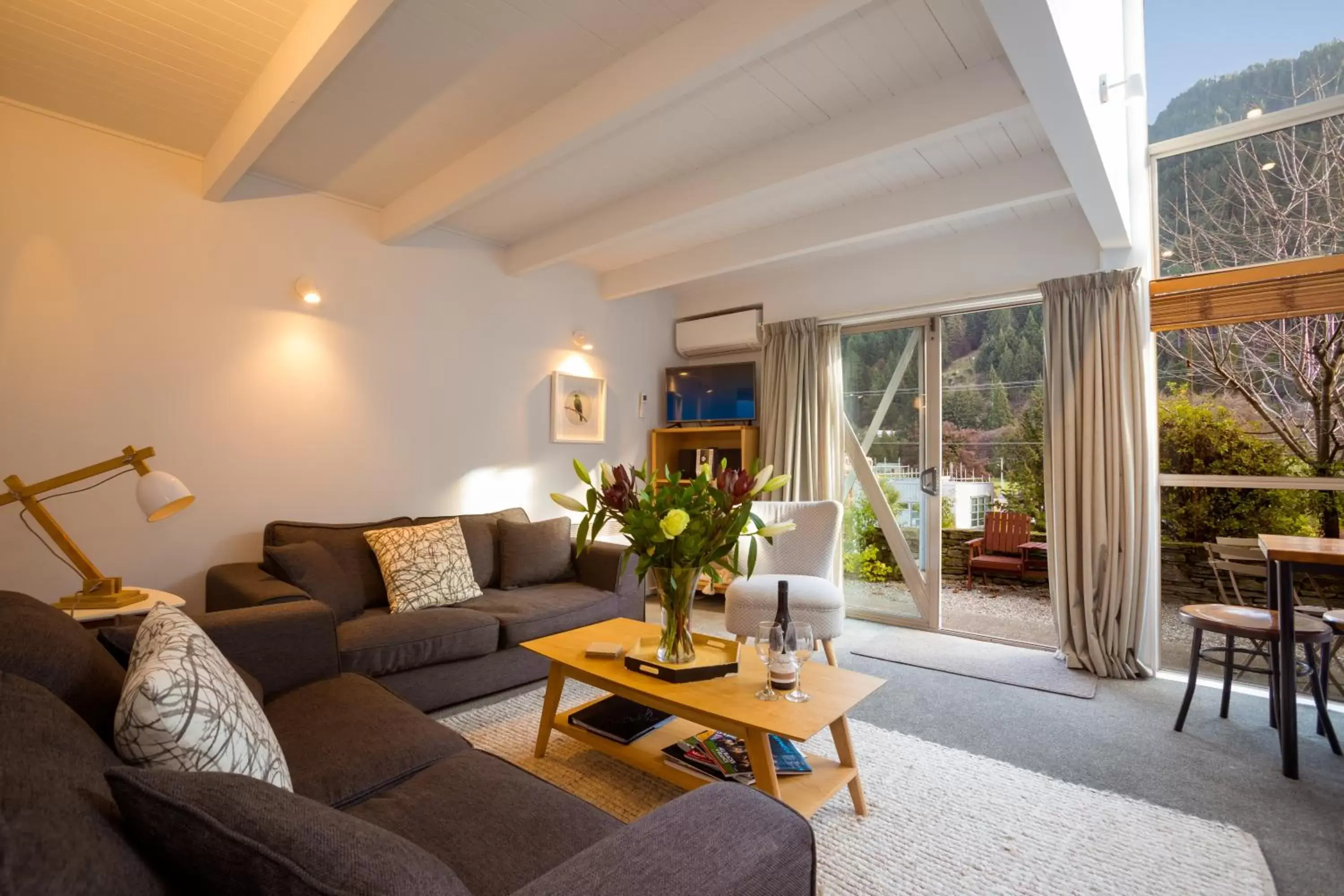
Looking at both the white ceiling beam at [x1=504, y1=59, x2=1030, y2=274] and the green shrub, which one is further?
the green shrub

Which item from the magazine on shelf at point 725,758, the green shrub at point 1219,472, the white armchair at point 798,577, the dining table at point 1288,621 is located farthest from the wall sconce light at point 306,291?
the green shrub at point 1219,472

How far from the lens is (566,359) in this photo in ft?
15.7

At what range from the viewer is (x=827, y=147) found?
2760 mm

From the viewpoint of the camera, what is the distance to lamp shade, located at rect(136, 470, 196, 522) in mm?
2373

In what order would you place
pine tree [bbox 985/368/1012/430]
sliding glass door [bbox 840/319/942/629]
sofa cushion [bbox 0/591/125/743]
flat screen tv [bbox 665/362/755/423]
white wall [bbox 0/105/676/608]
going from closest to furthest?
sofa cushion [bbox 0/591/125/743]
white wall [bbox 0/105/676/608]
sliding glass door [bbox 840/319/942/629]
flat screen tv [bbox 665/362/755/423]
pine tree [bbox 985/368/1012/430]

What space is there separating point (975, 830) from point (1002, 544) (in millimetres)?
3898

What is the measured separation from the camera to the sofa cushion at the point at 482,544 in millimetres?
3643

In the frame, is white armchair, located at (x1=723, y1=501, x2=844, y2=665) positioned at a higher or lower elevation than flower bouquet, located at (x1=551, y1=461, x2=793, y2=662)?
lower

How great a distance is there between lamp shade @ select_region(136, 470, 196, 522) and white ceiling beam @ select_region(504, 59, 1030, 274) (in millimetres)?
2399

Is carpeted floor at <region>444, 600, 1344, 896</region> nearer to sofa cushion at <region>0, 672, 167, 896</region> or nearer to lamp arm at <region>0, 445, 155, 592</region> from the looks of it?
lamp arm at <region>0, 445, 155, 592</region>

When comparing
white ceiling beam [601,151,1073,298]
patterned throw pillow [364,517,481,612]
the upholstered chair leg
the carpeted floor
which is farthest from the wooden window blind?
patterned throw pillow [364,517,481,612]

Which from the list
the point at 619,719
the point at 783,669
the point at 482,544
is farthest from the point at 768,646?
the point at 482,544

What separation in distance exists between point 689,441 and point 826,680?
349 centimetres

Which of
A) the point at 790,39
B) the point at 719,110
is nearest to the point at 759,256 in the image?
the point at 719,110
